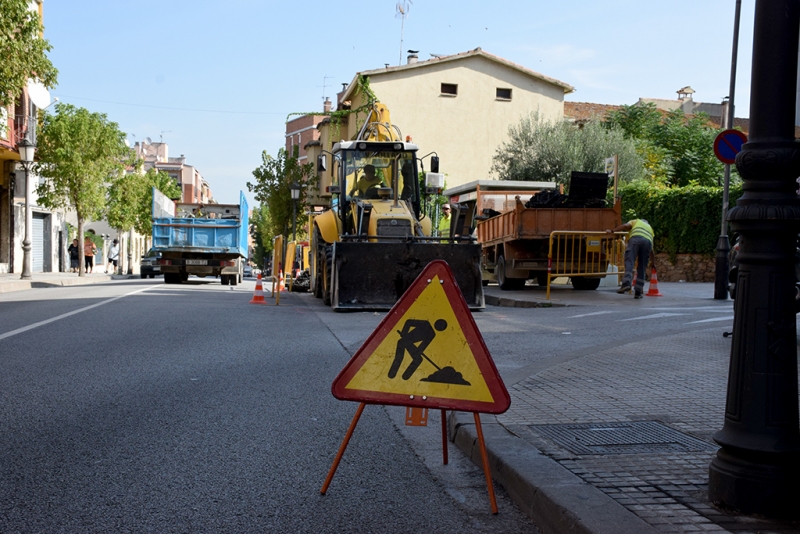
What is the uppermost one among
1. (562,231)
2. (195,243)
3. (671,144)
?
(671,144)

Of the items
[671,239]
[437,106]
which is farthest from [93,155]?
[671,239]

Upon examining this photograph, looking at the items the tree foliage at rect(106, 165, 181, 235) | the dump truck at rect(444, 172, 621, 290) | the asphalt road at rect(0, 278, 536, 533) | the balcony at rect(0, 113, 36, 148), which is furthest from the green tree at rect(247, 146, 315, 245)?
the asphalt road at rect(0, 278, 536, 533)

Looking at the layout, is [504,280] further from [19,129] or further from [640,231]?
[19,129]

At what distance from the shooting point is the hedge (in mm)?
27031

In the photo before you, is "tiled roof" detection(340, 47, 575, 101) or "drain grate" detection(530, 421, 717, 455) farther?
"tiled roof" detection(340, 47, 575, 101)

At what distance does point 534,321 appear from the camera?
12219mm

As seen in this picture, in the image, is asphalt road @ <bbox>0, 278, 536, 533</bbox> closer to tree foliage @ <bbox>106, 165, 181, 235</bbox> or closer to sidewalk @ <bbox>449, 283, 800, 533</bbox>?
sidewalk @ <bbox>449, 283, 800, 533</bbox>

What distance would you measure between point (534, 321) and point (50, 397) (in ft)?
25.0

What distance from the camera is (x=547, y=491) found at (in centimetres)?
350

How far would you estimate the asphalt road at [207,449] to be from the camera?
3578 millimetres

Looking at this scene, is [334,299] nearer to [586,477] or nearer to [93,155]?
[586,477]

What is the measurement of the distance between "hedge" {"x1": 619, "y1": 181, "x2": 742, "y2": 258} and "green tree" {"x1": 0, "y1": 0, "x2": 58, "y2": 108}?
1908cm

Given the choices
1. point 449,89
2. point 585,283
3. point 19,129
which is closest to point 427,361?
point 585,283

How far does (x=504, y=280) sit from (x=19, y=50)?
11.3 metres
